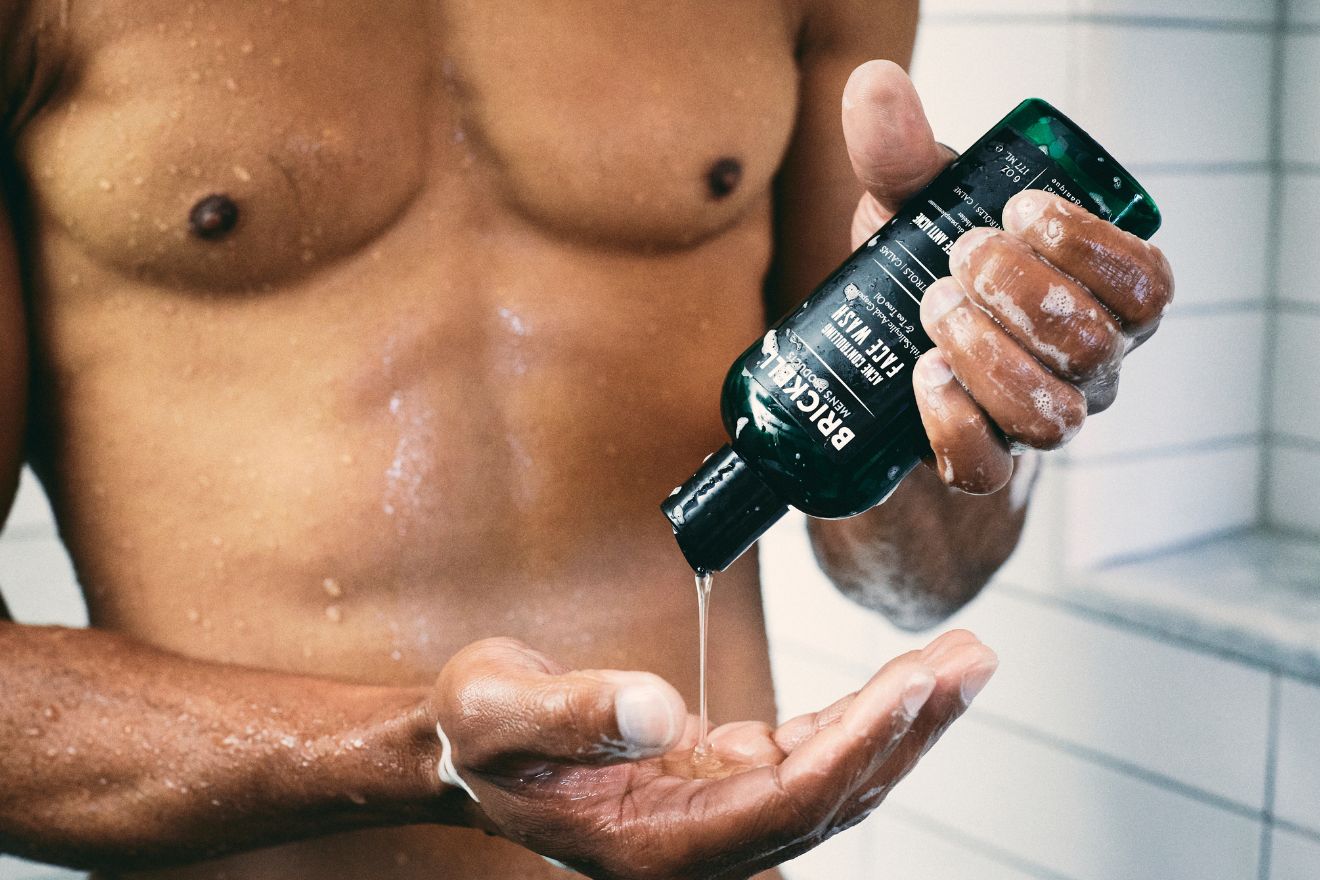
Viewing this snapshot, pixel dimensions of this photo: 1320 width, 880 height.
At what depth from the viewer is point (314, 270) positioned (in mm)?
744

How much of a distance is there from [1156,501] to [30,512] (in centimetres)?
145

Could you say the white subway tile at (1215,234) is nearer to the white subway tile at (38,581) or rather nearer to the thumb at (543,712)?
the thumb at (543,712)

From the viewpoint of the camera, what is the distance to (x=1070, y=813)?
1.55 m

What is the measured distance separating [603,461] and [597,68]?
0.25m

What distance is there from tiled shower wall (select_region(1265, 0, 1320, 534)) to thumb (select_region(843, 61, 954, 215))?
1.15 metres

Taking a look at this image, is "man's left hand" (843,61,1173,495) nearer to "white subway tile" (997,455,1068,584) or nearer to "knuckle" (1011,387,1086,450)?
"knuckle" (1011,387,1086,450)

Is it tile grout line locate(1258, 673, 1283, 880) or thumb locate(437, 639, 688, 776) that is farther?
tile grout line locate(1258, 673, 1283, 880)

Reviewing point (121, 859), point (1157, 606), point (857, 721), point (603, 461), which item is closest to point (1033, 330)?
point (857, 721)

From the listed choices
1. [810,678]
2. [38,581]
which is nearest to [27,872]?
[38,581]

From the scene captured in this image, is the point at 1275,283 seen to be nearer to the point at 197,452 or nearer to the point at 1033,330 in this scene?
the point at 1033,330

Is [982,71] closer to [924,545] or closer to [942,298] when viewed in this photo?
[924,545]

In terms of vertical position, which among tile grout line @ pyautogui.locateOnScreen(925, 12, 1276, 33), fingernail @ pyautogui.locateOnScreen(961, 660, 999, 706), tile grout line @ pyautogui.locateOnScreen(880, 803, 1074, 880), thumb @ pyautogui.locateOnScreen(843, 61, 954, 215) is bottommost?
tile grout line @ pyautogui.locateOnScreen(880, 803, 1074, 880)

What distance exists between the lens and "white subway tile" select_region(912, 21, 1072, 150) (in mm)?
1459

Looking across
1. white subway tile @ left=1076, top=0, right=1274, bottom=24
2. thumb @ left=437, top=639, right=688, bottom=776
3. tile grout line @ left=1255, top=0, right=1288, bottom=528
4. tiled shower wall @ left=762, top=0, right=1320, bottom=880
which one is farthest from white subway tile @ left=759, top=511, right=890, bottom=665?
thumb @ left=437, top=639, right=688, bottom=776
